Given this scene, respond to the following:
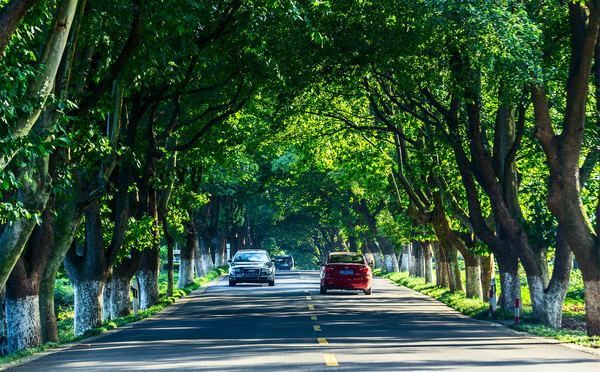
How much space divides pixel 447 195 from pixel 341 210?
30.4m

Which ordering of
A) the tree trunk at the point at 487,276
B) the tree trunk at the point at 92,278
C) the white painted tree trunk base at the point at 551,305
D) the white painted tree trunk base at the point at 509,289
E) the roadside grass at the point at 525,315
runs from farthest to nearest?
the tree trunk at the point at 487,276, the white painted tree trunk base at the point at 509,289, the tree trunk at the point at 92,278, the white painted tree trunk base at the point at 551,305, the roadside grass at the point at 525,315

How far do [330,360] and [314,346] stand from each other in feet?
6.42

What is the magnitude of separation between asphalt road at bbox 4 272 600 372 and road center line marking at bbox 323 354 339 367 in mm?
13

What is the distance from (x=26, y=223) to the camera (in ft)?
40.8

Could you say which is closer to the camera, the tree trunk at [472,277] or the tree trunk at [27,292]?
the tree trunk at [27,292]

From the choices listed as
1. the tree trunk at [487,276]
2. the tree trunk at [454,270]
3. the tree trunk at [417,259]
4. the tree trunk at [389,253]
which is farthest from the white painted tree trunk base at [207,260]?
the tree trunk at [487,276]

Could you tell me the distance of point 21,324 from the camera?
49.3ft

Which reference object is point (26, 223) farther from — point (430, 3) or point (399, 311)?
point (399, 311)

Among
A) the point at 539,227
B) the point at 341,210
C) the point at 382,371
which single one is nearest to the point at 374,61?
the point at 539,227

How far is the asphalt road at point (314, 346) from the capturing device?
34.3 ft

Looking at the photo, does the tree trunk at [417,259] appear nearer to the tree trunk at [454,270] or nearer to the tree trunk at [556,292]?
the tree trunk at [454,270]

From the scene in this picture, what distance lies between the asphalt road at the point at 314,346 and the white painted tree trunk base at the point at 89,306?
4.01ft

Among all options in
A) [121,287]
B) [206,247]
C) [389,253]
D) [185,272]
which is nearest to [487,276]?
[121,287]

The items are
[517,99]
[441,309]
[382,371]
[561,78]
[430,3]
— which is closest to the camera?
[382,371]
